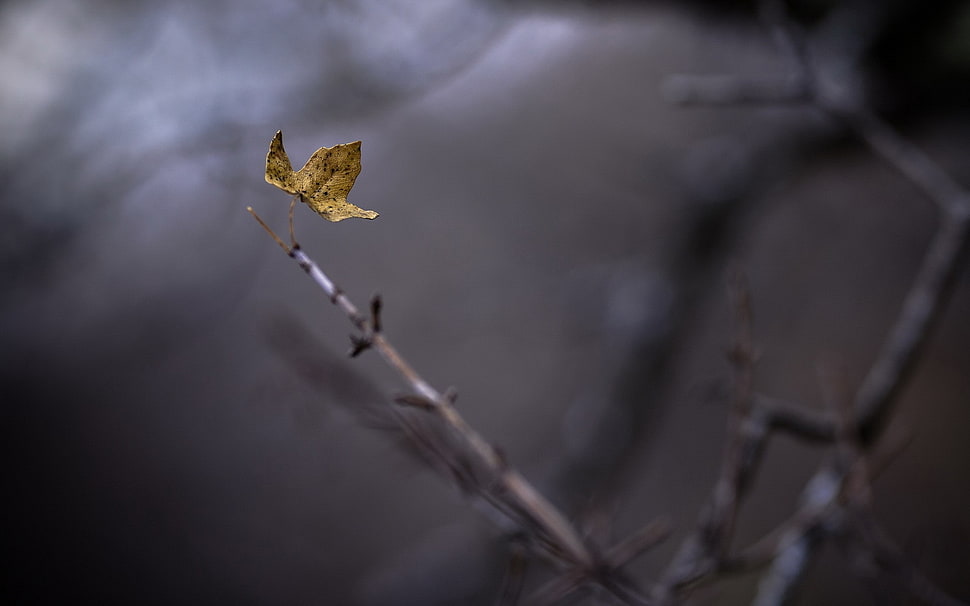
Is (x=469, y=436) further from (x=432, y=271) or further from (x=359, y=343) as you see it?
(x=432, y=271)

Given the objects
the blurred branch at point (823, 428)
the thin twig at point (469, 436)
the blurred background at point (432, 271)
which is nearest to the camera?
the thin twig at point (469, 436)

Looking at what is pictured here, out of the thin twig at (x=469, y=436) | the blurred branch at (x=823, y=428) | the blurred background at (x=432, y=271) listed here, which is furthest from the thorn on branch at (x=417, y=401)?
the blurred background at (x=432, y=271)

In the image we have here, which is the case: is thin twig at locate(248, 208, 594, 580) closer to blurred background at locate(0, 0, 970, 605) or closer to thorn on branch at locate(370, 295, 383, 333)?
thorn on branch at locate(370, 295, 383, 333)

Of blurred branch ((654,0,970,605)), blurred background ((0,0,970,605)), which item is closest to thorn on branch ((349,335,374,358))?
blurred branch ((654,0,970,605))

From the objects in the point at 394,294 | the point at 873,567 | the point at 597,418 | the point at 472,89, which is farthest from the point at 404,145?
the point at 873,567

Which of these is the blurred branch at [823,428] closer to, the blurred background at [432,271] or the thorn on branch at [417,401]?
the thorn on branch at [417,401]
